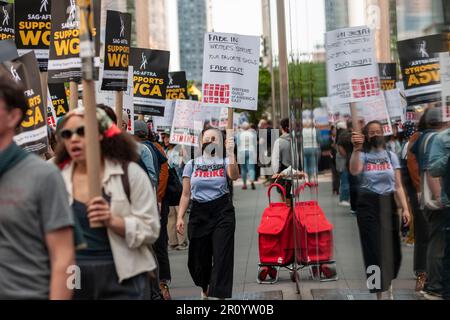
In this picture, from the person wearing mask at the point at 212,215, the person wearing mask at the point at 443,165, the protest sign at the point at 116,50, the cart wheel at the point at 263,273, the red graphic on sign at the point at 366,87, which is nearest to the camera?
the person wearing mask at the point at 443,165

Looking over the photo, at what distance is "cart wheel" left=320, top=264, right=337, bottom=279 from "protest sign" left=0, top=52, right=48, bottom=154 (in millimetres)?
2448

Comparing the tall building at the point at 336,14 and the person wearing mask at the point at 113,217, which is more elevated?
the tall building at the point at 336,14

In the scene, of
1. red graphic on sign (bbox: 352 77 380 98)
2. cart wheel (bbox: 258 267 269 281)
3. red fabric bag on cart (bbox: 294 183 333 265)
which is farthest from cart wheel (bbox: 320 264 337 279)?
cart wheel (bbox: 258 267 269 281)

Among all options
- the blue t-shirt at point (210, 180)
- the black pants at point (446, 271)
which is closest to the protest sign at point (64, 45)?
the blue t-shirt at point (210, 180)

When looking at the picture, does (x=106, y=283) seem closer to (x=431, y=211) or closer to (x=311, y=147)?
(x=431, y=211)

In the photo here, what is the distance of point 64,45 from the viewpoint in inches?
381

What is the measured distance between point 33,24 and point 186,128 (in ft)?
12.0

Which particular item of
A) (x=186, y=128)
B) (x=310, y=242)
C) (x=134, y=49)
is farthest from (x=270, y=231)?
(x=134, y=49)

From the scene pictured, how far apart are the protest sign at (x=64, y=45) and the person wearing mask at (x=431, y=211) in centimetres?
326

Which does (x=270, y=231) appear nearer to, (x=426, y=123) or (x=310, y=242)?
(x=310, y=242)

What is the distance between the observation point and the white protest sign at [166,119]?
16.9m

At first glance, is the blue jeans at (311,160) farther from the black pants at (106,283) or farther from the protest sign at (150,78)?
the protest sign at (150,78)

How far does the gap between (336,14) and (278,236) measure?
Answer: 4.24 m
